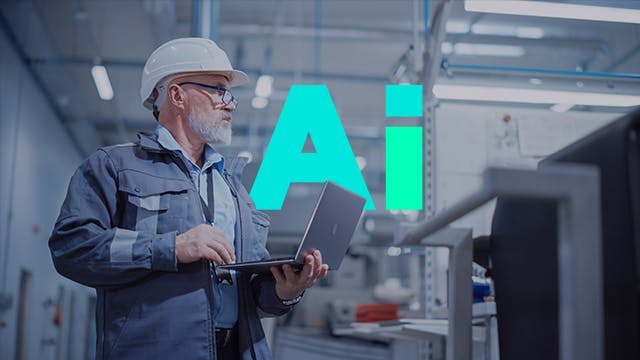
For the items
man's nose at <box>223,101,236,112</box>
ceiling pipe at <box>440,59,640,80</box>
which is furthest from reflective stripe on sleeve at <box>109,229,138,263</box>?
ceiling pipe at <box>440,59,640,80</box>

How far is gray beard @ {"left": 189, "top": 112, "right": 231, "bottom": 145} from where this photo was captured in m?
2.35

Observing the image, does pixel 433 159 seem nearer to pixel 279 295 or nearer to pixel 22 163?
pixel 279 295

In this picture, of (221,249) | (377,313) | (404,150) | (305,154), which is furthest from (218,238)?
(377,313)

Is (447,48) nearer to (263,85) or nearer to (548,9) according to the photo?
(263,85)

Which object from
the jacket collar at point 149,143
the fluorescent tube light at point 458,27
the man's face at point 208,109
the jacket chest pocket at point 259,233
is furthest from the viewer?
the fluorescent tube light at point 458,27

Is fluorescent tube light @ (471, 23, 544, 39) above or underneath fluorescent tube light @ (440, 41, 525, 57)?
above

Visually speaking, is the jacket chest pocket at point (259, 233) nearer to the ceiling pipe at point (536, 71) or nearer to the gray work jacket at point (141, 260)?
the gray work jacket at point (141, 260)

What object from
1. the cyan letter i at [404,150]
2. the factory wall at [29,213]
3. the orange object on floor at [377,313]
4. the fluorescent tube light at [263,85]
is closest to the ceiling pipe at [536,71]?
the cyan letter i at [404,150]

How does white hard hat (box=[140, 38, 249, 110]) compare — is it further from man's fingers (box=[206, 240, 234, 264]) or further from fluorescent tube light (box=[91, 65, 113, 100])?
fluorescent tube light (box=[91, 65, 113, 100])

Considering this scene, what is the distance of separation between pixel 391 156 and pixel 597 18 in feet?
3.88

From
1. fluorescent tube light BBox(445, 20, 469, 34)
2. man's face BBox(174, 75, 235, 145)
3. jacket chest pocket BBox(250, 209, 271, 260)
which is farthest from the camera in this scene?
fluorescent tube light BBox(445, 20, 469, 34)

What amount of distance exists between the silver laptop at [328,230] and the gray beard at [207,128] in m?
0.46

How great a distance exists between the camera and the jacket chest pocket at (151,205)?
2.06m

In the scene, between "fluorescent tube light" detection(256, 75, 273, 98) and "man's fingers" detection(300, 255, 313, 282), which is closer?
"man's fingers" detection(300, 255, 313, 282)
